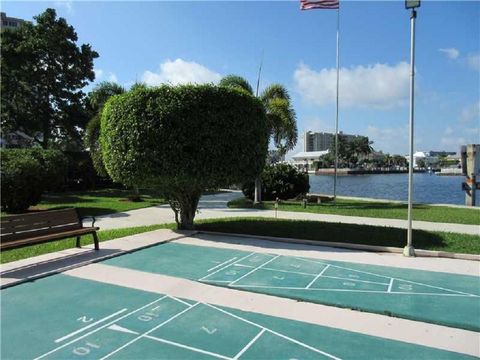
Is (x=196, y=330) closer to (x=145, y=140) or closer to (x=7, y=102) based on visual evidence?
(x=145, y=140)

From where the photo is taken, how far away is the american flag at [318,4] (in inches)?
807

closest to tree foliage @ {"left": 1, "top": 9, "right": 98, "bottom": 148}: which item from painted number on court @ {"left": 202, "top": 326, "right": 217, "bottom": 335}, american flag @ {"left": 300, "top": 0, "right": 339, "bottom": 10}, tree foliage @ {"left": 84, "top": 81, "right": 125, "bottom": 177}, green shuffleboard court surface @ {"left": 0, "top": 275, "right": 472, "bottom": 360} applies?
tree foliage @ {"left": 84, "top": 81, "right": 125, "bottom": 177}

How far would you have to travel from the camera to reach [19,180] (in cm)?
1719

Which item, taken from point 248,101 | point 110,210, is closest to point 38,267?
point 248,101

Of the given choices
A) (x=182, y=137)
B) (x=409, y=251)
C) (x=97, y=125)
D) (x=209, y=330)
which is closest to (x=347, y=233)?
(x=409, y=251)

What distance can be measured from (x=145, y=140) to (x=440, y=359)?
8.53 metres

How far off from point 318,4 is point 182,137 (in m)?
13.4

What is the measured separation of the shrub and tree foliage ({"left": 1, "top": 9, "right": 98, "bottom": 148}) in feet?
58.6

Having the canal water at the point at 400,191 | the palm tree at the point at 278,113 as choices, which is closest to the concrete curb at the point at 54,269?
the palm tree at the point at 278,113

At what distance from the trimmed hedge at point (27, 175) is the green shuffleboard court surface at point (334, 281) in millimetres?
10125

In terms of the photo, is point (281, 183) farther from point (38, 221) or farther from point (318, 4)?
point (38, 221)

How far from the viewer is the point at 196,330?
17.5ft

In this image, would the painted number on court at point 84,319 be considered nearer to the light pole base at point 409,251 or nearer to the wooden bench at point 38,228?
the wooden bench at point 38,228

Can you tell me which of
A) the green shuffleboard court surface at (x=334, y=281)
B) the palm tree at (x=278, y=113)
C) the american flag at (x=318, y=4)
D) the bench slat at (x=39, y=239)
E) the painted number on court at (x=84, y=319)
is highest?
the american flag at (x=318, y=4)
